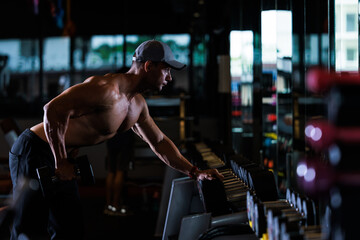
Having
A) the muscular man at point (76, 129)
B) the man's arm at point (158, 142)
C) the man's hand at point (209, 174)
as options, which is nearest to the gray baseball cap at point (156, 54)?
the muscular man at point (76, 129)

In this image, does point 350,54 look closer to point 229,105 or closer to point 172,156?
point 172,156

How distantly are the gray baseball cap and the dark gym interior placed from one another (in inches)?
26.6

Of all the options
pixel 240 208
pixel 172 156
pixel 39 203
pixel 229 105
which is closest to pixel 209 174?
pixel 240 208

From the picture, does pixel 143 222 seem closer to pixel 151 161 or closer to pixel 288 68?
pixel 151 161

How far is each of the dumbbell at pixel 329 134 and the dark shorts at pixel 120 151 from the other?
5.33 metres

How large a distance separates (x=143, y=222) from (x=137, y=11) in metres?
5.88

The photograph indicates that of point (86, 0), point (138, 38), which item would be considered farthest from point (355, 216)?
point (86, 0)

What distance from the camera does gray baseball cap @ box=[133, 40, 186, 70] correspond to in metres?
3.12

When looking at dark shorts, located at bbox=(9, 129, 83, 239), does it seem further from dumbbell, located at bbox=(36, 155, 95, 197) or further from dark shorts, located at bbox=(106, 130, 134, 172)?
dark shorts, located at bbox=(106, 130, 134, 172)

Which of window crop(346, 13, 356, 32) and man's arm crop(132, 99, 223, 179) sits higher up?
window crop(346, 13, 356, 32)

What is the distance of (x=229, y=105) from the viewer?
6.28m

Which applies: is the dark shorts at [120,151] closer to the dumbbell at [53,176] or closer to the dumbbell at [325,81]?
the dumbbell at [53,176]

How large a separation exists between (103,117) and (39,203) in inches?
24.6

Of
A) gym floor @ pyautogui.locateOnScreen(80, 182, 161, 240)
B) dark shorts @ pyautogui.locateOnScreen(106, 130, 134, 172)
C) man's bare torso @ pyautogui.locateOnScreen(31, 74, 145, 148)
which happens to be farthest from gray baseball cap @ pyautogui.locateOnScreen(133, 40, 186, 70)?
dark shorts @ pyautogui.locateOnScreen(106, 130, 134, 172)
